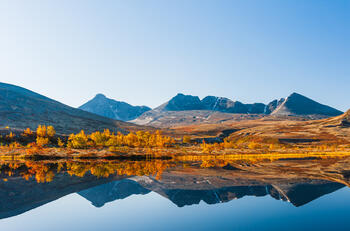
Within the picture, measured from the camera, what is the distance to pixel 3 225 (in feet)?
41.4

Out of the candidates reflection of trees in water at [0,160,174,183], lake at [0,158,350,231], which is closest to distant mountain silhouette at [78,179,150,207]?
lake at [0,158,350,231]

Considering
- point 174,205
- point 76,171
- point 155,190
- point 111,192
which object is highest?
point 174,205

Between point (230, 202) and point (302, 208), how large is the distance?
14.0 feet

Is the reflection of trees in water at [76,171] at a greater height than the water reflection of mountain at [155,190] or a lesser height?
lesser

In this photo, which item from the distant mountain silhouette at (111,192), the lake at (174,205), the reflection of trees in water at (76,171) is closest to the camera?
the lake at (174,205)

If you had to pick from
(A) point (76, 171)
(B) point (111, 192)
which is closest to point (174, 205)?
(B) point (111, 192)

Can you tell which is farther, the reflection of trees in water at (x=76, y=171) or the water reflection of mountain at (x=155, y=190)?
the reflection of trees in water at (x=76, y=171)

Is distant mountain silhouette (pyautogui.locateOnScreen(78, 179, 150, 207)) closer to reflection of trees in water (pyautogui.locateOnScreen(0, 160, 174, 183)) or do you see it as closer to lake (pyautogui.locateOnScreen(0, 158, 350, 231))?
lake (pyautogui.locateOnScreen(0, 158, 350, 231))

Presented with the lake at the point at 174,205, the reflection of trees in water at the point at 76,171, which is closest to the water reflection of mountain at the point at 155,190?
the lake at the point at 174,205

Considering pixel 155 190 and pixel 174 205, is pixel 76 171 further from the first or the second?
pixel 174 205

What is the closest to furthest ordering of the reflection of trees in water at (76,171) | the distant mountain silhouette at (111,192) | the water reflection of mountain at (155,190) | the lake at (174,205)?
the lake at (174,205) < the water reflection of mountain at (155,190) < the distant mountain silhouette at (111,192) < the reflection of trees in water at (76,171)

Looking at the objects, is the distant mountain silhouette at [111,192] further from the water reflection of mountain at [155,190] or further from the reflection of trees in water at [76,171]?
the reflection of trees in water at [76,171]

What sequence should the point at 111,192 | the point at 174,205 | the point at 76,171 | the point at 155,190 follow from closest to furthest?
the point at 174,205
the point at 111,192
the point at 155,190
the point at 76,171

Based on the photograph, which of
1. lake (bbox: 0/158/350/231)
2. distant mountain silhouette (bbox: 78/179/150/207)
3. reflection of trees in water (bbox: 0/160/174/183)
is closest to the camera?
lake (bbox: 0/158/350/231)
